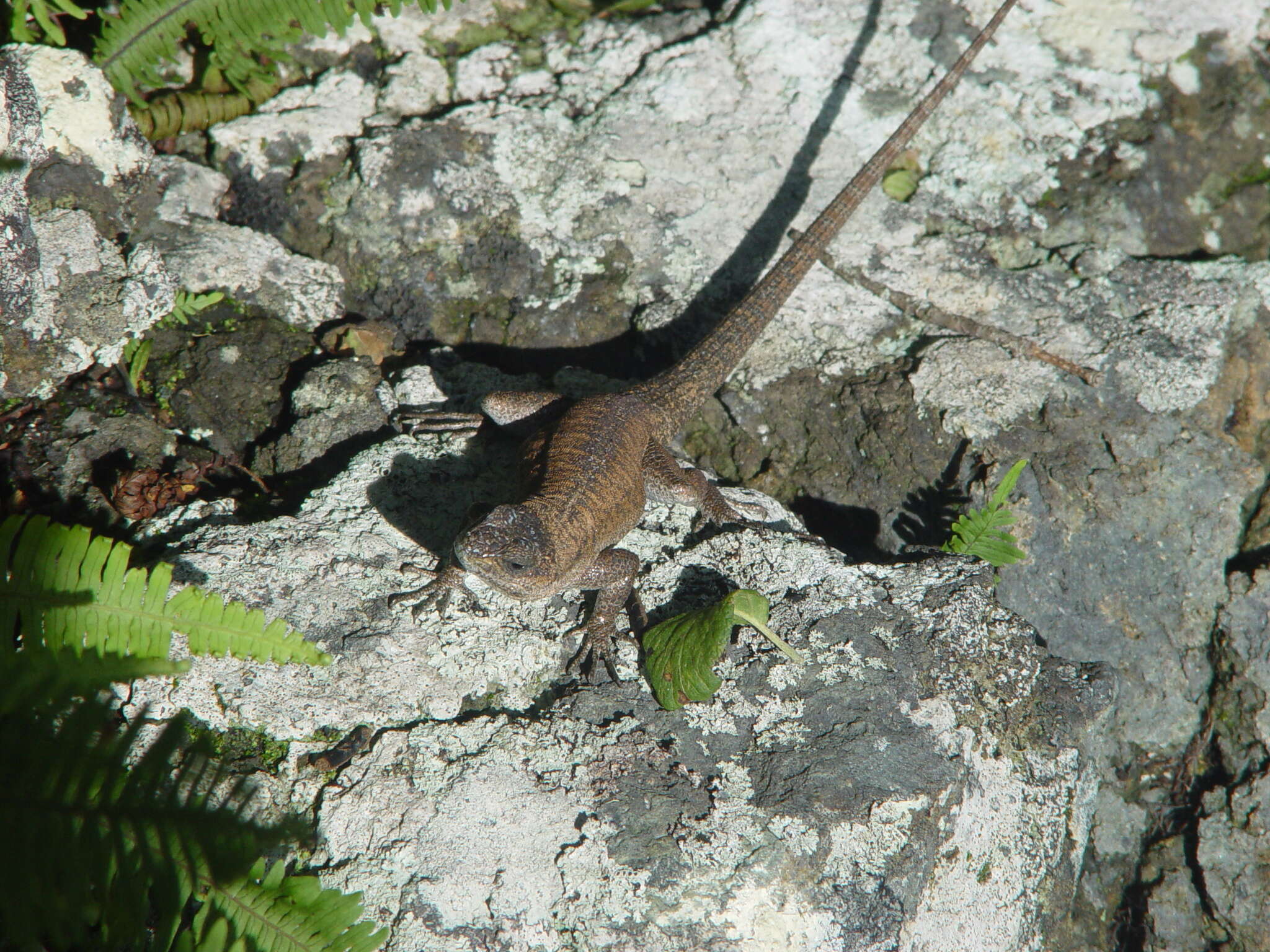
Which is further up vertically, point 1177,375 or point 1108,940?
point 1177,375

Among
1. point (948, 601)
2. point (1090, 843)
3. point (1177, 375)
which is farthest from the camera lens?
point (1177, 375)

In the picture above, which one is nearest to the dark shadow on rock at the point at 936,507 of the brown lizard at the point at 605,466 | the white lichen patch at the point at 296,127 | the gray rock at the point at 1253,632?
the brown lizard at the point at 605,466

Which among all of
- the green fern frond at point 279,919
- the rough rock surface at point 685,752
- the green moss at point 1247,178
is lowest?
the green fern frond at point 279,919

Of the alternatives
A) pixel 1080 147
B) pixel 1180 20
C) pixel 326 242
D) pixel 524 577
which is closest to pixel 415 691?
pixel 524 577

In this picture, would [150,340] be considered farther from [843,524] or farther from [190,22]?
[843,524]

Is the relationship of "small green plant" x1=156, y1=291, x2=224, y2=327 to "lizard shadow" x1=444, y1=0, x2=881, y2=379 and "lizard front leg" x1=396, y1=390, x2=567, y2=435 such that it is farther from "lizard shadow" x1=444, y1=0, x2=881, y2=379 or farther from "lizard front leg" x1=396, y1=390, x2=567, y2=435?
"lizard shadow" x1=444, y1=0, x2=881, y2=379

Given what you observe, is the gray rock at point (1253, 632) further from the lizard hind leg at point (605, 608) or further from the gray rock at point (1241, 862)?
the lizard hind leg at point (605, 608)

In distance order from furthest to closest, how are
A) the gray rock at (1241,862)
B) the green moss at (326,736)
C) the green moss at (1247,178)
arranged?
the green moss at (1247,178)
the gray rock at (1241,862)
the green moss at (326,736)

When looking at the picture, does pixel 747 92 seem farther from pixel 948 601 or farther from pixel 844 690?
pixel 844 690
